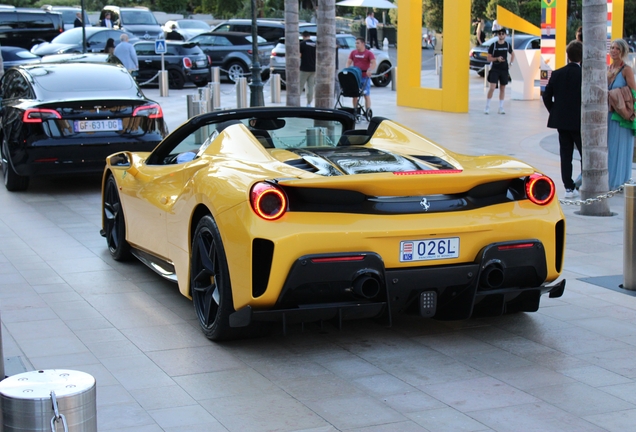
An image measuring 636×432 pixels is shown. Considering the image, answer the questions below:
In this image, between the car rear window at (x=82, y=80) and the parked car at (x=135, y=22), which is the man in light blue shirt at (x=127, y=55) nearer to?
the car rear window at (x=82, y=80)

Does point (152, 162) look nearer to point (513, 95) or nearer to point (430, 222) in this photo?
point (430, 222)

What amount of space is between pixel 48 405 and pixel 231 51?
29.3m

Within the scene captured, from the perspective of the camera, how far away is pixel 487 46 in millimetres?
34250

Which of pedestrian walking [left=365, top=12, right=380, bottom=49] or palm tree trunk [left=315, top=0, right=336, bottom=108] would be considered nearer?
palm tree trunk [left=315, top=0, right=336, bottom=108]

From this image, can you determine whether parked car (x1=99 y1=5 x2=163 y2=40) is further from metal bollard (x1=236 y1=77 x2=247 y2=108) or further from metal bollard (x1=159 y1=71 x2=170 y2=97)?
metal bollard (x1=236 y1=77 x2=247 y2=108)

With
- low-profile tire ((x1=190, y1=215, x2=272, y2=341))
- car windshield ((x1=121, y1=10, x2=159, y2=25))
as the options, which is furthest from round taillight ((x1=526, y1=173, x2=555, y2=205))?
car windshield ((x1=121, y1=10, x2=159, y2=25))

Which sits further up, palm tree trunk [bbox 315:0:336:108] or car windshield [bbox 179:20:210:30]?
car windshield [bbox 179:20:210:30]

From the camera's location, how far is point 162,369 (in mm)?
5176

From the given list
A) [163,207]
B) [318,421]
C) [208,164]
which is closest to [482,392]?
[318,421]

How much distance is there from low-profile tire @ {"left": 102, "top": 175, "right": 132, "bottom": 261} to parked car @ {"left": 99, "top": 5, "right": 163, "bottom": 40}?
29.9 meters

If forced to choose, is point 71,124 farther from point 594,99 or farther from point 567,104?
point 594,99

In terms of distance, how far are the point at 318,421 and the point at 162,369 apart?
1157 mm

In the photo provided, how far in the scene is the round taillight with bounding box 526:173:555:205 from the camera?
18.2ft

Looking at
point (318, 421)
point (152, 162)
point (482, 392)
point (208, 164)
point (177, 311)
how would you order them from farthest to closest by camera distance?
1. point (152, 162)
2. point (177, 311)
3. point (208, 164)
4. point (482, 392)
5. point (318, 421)
